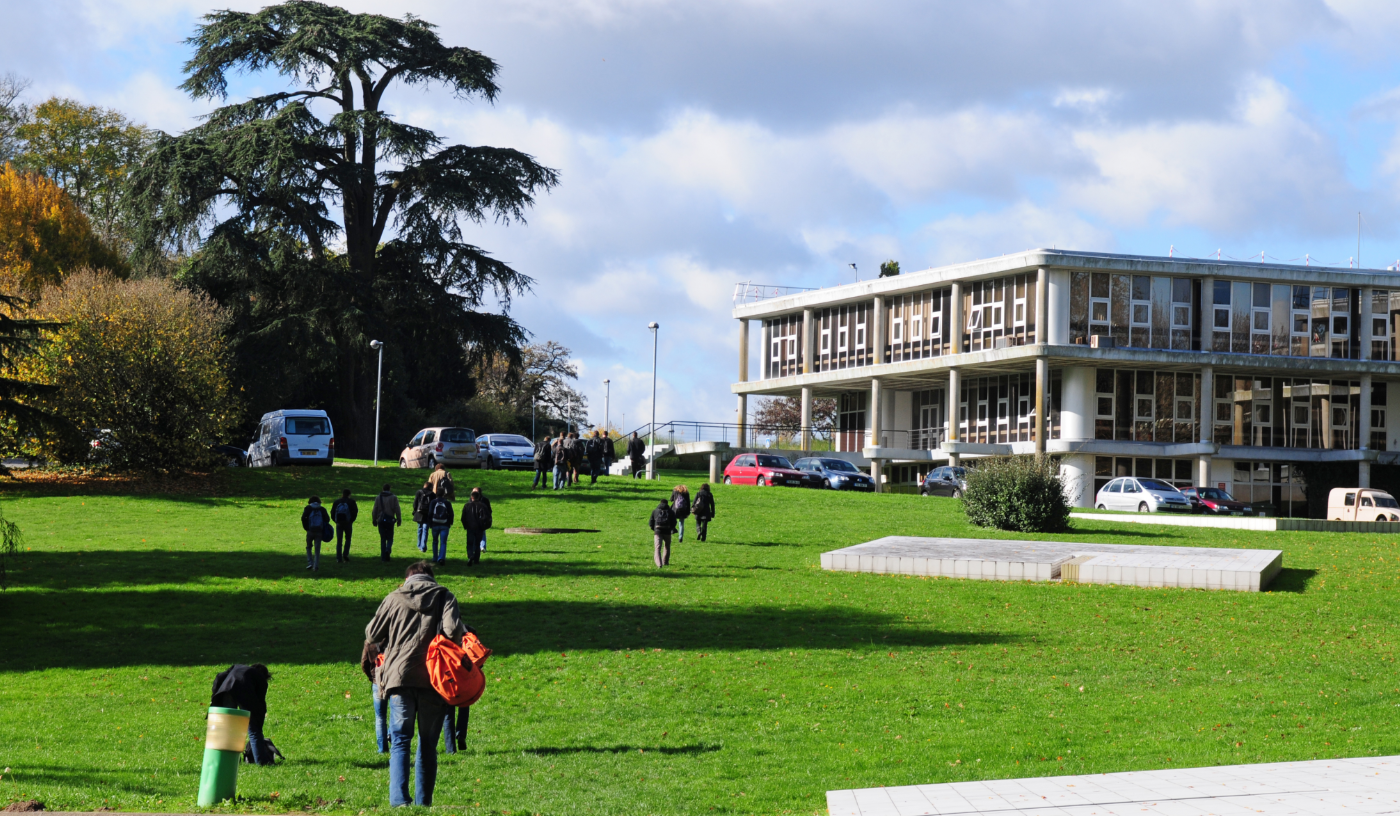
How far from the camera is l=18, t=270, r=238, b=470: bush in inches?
1398

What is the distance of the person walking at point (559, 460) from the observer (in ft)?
118

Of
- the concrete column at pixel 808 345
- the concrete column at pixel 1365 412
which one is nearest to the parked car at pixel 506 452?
the concrete column at pixel 808 345

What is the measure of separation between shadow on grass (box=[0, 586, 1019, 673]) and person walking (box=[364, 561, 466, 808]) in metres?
6.43

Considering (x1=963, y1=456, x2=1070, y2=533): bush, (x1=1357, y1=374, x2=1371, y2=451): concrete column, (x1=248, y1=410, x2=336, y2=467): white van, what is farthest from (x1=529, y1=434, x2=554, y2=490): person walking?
(x1=1357, y1=374, x2=1371, y2=451): concrete column

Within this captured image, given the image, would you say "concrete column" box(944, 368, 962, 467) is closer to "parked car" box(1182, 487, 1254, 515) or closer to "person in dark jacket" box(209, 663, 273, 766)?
"parked car" box(1182, 487, 1254, 515)

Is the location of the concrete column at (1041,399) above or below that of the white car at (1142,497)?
above

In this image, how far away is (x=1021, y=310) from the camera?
55.4 meters

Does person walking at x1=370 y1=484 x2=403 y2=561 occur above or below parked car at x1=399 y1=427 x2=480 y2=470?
below

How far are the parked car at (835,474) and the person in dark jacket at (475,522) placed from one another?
81.3 feet

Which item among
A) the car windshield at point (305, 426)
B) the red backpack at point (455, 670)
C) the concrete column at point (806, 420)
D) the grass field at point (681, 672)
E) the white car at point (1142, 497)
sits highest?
the concrete column at point (806, 420)

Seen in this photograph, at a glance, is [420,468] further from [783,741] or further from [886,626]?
[783,741]

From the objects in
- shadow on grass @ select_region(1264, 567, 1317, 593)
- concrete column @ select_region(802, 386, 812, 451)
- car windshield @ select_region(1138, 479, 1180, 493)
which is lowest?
shadow on grass @ select_region(1264, 567, 1317, 593)

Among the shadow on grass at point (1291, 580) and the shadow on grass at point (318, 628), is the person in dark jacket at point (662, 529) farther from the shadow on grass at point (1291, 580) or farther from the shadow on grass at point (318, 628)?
the shadow on grass at point (1291, 580)

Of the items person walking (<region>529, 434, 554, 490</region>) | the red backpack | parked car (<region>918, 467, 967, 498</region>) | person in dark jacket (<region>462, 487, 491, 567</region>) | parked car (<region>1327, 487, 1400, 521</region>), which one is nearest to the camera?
the red backpack
